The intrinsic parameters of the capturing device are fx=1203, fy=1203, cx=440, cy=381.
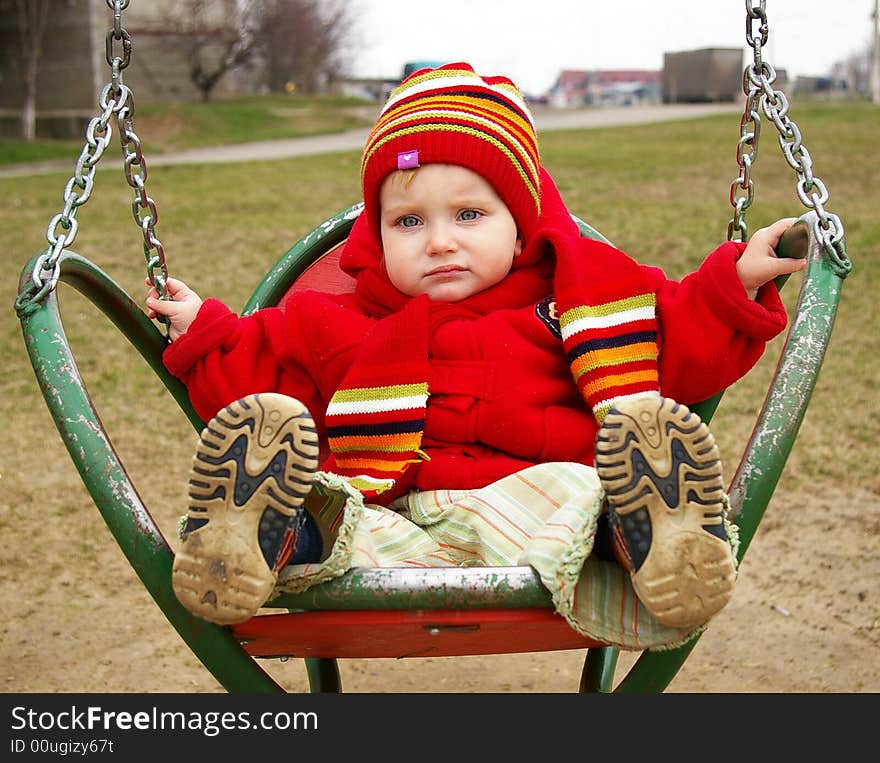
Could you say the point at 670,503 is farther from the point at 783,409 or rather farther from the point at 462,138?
the point at 462,138

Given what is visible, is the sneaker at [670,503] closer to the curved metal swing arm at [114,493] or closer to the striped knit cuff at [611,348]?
the striped knit cuff at [611,348]

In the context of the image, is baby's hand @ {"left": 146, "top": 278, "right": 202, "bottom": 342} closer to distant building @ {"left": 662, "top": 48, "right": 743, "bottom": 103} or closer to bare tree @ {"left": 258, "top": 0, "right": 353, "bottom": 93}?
bare tree @ {"left": 258, "top": 0, "right": 353, "bottom": 93}

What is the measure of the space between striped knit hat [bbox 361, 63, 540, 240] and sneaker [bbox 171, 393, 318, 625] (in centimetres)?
66

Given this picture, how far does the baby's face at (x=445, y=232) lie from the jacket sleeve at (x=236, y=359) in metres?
0.22

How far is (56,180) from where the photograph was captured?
1105 centimetres

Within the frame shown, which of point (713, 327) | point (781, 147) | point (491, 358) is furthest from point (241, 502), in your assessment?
point (781, 147)

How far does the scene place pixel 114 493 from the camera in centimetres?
156

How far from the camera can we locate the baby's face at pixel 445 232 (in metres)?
1.88

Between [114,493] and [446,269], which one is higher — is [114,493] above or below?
below

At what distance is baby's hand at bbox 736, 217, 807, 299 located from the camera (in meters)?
1.81

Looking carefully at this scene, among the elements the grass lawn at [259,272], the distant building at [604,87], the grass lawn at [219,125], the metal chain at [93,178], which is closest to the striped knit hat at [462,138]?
the metal chain at [93,178]

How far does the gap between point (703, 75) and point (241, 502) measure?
91.1 ft

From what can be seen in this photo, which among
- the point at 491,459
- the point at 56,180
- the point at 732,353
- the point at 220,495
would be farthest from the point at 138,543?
the point at 56,180

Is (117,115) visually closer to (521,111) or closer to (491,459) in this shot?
(521,111)
